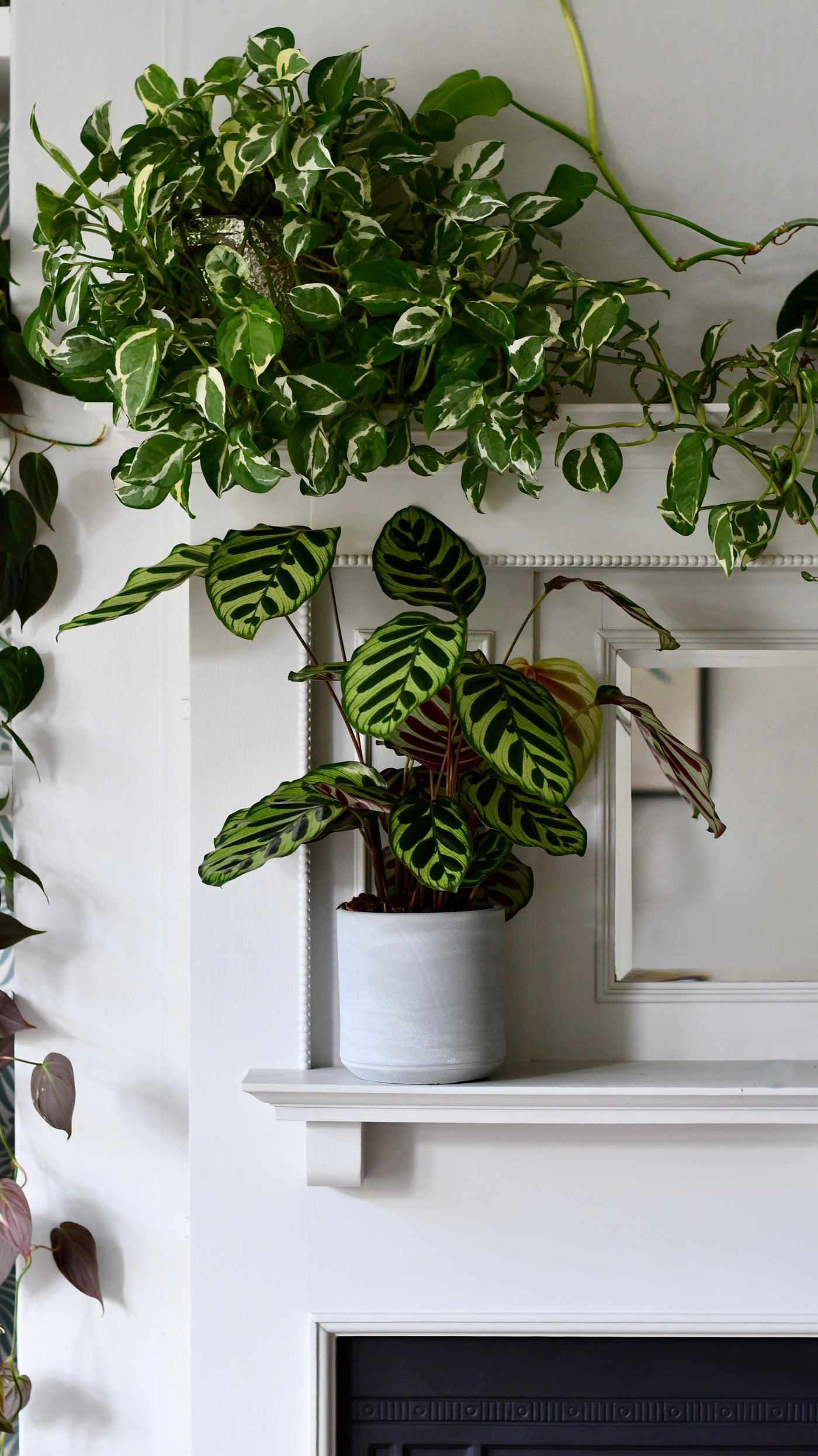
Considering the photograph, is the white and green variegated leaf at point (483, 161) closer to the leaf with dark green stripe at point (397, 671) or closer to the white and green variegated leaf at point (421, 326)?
the white and green variegated leaf at point (421, 326)

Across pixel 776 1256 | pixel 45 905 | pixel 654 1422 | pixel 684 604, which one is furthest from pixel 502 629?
pixel 654 1422

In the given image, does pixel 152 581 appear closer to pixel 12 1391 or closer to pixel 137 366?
pixel 137 366

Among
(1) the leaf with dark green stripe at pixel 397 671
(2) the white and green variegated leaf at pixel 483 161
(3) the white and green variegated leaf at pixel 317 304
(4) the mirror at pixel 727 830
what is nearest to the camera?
(1) the leaf with dark green stripe at pixel 397 671

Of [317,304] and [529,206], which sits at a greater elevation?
[529,206]

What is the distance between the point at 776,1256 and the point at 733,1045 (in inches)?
9.1

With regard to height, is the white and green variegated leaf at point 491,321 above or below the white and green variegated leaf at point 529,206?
below

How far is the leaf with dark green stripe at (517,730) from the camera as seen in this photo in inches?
37.7

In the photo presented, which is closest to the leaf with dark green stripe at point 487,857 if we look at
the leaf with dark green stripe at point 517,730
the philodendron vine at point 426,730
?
the philodendron vine at point 426,730

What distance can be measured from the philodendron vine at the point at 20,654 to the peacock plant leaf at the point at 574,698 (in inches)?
23.6

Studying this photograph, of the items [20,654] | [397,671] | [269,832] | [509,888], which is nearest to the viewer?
[397,671]

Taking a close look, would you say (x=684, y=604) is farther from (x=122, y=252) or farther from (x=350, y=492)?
(x=122, y=252)

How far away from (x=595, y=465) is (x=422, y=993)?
22.8 inches

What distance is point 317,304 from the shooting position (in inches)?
40.3

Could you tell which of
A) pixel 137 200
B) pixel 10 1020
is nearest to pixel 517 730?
pixel 137 200
